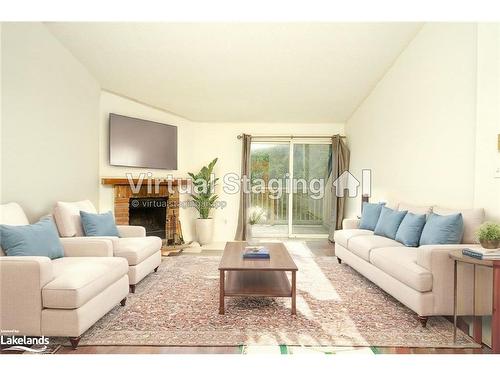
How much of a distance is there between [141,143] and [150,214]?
1244 millimetres

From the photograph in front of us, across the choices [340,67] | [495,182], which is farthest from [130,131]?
[495,182]

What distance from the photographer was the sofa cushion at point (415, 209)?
3571mm

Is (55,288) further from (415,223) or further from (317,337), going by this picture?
(415,223)

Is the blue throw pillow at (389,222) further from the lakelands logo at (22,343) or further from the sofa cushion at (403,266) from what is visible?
the lakelands logo at (22,343)

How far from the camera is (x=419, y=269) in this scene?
2.62m

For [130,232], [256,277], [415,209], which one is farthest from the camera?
[130,232]

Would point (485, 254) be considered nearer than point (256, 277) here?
Yes

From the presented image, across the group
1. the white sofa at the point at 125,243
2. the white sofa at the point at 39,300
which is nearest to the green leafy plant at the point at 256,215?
the white sofa at the point at 125,243

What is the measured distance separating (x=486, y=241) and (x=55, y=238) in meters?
3.41

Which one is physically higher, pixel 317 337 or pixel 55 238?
pixel 55 238

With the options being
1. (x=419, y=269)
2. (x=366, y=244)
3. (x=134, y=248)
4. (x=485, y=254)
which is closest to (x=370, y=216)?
(x=366, y=244)

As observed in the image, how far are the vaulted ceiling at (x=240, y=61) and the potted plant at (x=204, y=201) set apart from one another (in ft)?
3.90

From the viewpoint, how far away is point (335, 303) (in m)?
3.07

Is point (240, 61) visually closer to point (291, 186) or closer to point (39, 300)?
point (291, 186)
